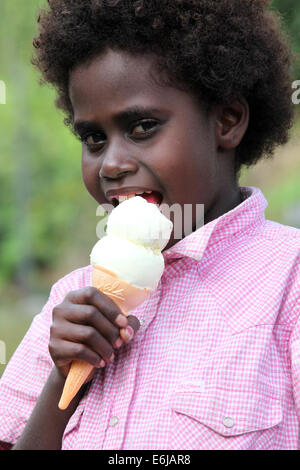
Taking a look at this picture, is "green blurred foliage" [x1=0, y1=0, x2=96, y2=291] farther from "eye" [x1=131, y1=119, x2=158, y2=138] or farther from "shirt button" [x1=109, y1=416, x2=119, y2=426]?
"shirt button" [x1=109, y1=416, x2=119, y2=426]

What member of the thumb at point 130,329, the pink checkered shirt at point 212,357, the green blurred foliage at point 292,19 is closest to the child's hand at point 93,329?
the thumb at point 130,329

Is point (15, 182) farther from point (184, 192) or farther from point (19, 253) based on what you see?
point (184, 192)

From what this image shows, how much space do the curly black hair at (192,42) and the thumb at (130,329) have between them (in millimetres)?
706

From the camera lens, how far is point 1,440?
1975 mm

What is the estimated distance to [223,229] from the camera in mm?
1893

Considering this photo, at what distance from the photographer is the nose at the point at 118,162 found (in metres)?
1.77

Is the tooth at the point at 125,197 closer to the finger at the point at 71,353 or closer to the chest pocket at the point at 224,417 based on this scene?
the finger at the point at 71,353

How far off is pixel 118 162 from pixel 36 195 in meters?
12.0

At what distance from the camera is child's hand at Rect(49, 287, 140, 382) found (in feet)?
5.34

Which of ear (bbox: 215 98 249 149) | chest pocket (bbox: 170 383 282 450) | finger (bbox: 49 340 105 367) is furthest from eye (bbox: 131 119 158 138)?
chest pocket (bbox: 170 383 282 450)

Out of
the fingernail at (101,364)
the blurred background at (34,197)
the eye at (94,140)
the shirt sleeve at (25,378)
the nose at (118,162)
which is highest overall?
the eye at (94,140)
